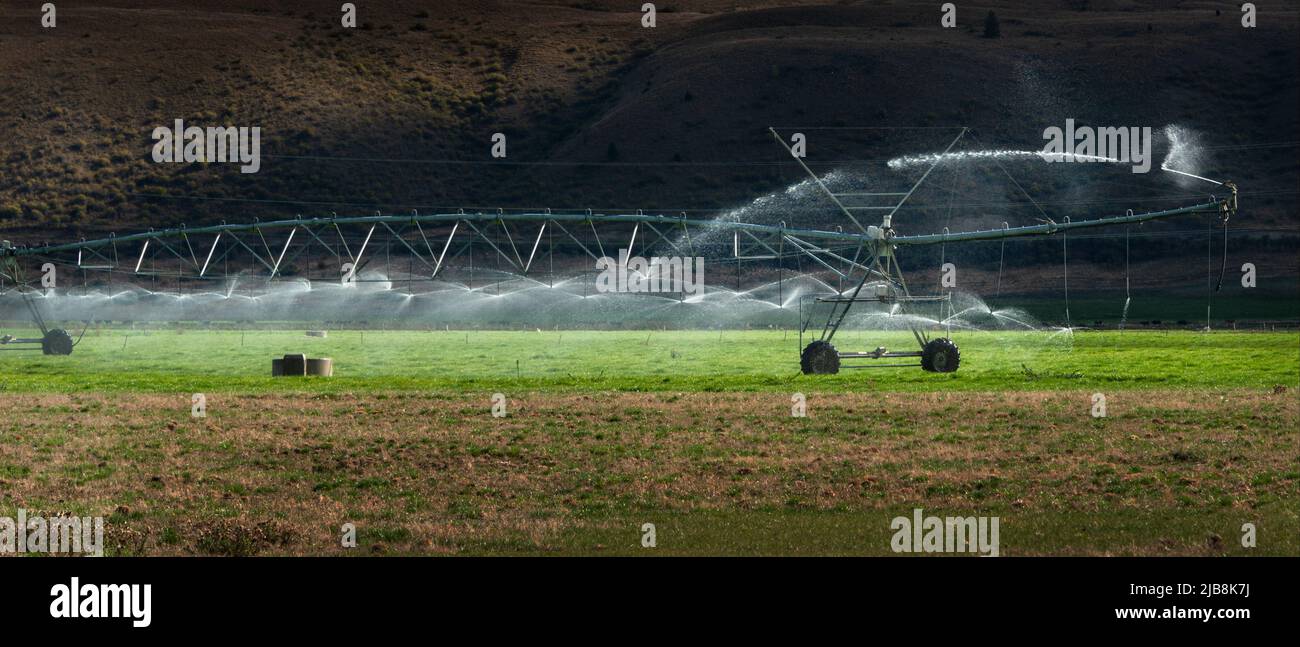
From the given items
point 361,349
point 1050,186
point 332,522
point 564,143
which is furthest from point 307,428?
point 564,143

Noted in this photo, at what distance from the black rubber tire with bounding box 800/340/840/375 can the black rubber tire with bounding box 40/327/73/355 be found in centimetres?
3828

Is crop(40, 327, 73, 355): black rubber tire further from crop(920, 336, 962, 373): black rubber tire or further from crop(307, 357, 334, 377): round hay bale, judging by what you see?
crop(920, 336, 962, 373): black rubber tire

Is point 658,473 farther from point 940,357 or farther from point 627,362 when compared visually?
point 627,362

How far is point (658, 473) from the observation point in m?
32.2

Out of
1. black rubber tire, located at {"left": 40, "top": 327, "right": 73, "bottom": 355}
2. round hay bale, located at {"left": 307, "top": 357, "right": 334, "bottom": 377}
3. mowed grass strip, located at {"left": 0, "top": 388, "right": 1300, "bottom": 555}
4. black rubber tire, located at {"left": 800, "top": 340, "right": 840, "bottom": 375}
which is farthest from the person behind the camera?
black rubber tire, located at {"left": 40, "top": 327, "right": 73, "bottom": 355}

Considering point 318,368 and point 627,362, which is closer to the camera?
point 318,368

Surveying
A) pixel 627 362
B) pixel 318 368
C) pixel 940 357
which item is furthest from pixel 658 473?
pixel 627 362

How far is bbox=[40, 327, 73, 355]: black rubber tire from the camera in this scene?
76375 millimetres

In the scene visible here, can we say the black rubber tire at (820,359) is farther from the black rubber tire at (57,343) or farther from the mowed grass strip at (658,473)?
the black rubber tire at (57,343)

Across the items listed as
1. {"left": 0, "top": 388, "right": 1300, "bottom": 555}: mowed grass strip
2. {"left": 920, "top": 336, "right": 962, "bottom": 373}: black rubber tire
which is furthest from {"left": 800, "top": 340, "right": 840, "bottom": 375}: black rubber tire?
{"left": 0, "top": 388, "right": 1300, "bottom": 555}: mowed grass strip

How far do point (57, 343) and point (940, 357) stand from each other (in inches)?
1715
